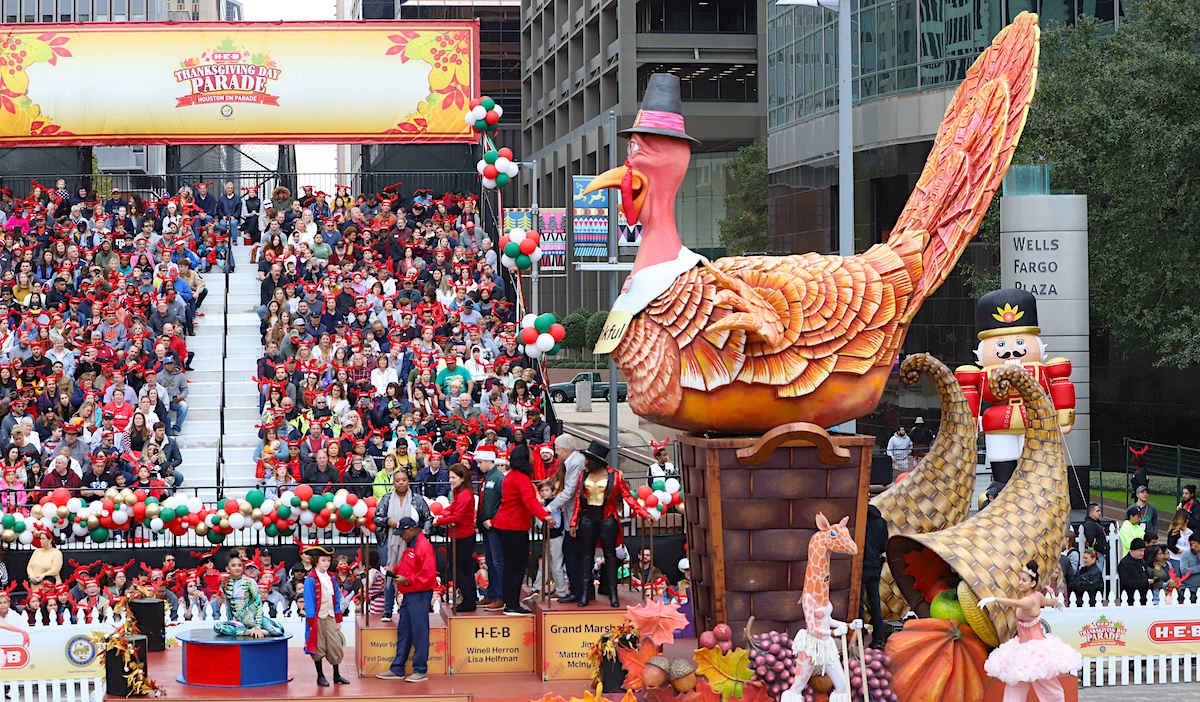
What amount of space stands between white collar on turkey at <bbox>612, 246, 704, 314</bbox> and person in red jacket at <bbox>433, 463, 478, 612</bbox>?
8.40 feet

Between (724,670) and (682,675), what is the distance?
0.37 meters

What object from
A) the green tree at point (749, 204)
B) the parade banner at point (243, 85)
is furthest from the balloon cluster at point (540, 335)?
the green tree at point (749, 204)

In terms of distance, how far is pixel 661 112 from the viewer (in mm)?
14039

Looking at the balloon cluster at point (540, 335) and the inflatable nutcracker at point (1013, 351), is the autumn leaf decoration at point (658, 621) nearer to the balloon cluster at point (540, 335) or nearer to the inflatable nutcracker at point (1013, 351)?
the balloon cluster at point (540, 335)

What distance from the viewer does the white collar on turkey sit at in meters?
13.5

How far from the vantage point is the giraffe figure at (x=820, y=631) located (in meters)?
12.0

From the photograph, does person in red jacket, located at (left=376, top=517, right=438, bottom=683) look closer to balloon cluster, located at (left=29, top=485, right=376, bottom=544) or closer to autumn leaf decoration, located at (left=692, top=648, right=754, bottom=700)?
balloon cluster, located at (left=29, top=485, right=376, bottom=544)

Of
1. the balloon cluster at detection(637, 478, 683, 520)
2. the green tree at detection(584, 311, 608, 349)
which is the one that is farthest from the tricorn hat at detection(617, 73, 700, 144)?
the green tree at detection(584, 311, 608, 349)

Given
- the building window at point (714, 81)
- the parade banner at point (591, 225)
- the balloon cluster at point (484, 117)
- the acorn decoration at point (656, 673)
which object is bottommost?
the acorn decoration at point (656, 673)

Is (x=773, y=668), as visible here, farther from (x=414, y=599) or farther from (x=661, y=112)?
(x=661, y=112)

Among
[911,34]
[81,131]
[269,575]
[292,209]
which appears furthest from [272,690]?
[911,34]

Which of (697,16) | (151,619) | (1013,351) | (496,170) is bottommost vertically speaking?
(151,619)

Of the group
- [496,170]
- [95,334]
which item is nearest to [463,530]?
[496,170]

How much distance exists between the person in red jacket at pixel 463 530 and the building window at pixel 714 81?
4842cm
